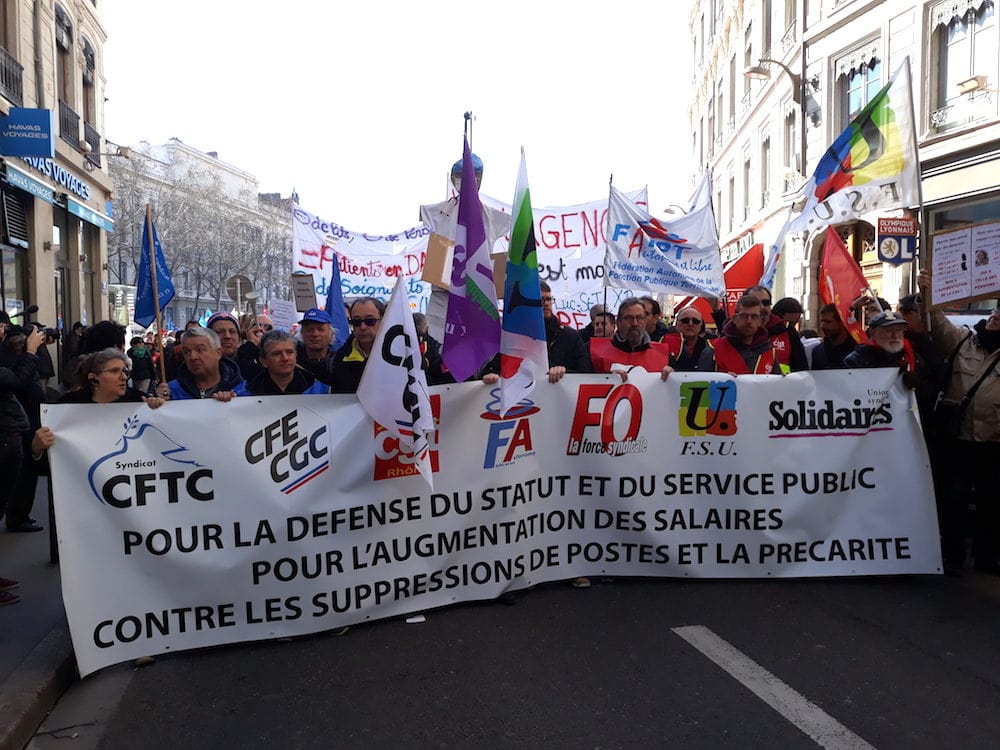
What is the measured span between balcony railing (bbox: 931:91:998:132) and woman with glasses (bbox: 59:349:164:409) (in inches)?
652

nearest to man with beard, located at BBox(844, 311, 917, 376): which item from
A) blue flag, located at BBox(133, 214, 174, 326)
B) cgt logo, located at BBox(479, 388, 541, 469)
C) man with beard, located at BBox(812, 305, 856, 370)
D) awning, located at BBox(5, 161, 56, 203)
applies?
man with beard, located at BBox(812, 305, 856, 370)

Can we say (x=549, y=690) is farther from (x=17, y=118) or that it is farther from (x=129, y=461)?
(x=17, y=118)

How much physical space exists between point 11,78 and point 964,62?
59.9ft

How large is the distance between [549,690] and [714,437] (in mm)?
2265

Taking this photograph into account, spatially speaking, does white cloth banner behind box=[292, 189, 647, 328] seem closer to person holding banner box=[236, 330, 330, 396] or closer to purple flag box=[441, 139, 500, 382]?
purple flag box=[441, 139, 500, 382]

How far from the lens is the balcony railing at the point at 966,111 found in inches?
647

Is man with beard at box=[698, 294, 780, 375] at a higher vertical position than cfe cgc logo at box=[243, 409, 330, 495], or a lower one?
higher

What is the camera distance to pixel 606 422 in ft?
18.3

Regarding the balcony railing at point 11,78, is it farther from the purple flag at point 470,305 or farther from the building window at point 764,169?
the building window at point 764,169

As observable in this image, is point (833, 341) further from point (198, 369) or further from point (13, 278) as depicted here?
point (13, 278)

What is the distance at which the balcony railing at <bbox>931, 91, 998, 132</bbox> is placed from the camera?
16.4m

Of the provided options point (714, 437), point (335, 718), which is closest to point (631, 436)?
point (714, 437)

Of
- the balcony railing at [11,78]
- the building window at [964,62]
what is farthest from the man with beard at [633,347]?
the balcony railing at [11,78]

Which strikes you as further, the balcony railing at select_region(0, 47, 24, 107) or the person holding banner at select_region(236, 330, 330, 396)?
the balcony railing at select_region(0, 47, 24, 107)
